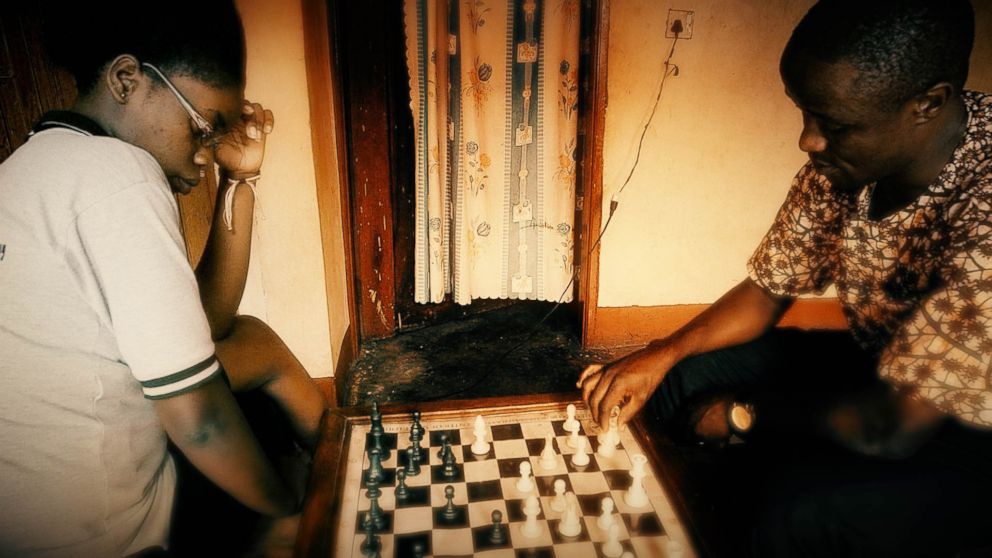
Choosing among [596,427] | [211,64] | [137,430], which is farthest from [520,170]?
[137,430]

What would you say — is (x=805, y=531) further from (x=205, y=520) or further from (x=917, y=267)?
(x=205, y=520)

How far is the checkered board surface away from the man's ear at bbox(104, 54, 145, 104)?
0.89 m

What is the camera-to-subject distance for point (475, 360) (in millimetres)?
3076

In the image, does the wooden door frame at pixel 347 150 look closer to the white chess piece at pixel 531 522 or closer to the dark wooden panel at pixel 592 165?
the dark wooden panel at pixel 592 165

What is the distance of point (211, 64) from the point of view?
1.09 m

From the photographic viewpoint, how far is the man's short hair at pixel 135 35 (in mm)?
1016

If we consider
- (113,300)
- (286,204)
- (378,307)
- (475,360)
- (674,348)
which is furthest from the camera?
(378,307)

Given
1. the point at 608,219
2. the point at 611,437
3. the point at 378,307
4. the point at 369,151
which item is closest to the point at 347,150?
the point at 369,151

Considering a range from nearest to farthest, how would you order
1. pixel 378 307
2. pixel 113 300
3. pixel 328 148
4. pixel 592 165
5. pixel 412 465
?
pixel 113 300 < pixel 412 465 < pixel 328 148 < pixel 592 165 < pixel 378 307

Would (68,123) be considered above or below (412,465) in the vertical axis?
above

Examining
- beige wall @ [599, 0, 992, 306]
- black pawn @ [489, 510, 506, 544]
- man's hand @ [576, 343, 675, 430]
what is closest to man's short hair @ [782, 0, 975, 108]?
man's hand @ [576, 343, 675, 430]

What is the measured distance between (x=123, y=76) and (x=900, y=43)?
1525 millimetres

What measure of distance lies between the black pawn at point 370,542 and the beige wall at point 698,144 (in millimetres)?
2232

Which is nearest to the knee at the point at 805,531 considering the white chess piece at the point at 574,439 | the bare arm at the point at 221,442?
the white chess piece at the point at 574,439
